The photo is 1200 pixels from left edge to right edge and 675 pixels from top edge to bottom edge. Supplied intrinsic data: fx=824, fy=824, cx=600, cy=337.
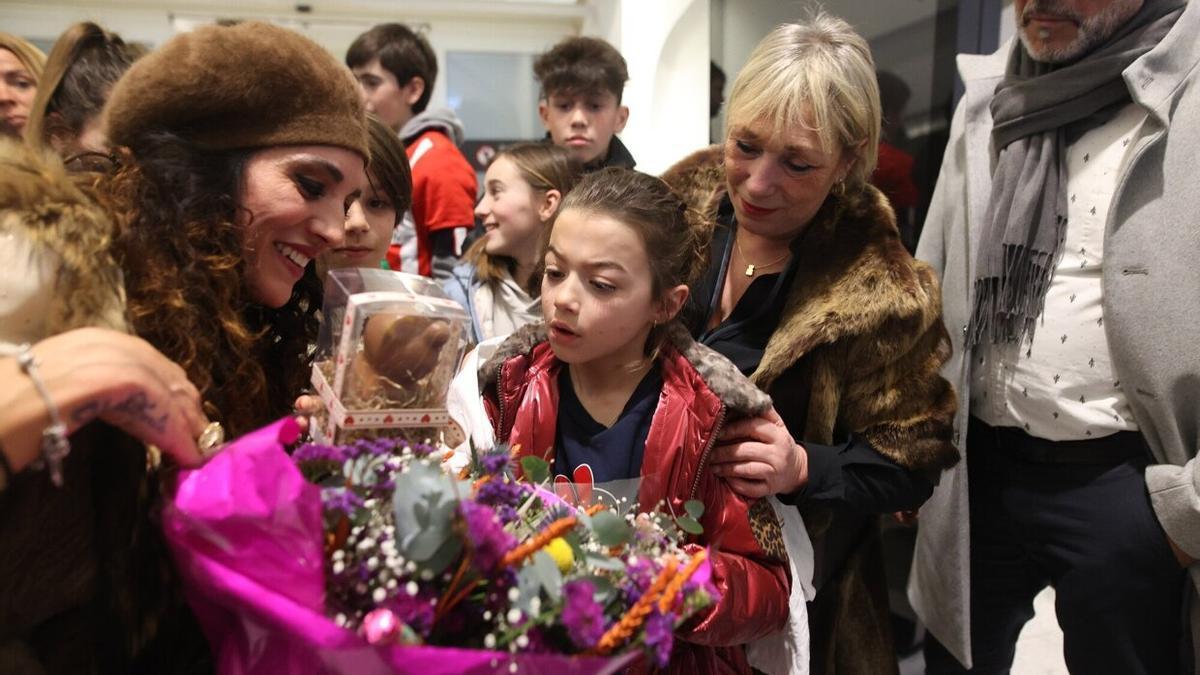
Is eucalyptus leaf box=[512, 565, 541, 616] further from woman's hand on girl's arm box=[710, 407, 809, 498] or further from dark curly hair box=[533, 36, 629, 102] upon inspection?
dark curly hair box=[533, 36, 629, 102]

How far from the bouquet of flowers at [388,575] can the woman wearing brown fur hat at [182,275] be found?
122mm

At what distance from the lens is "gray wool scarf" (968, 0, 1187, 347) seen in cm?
181

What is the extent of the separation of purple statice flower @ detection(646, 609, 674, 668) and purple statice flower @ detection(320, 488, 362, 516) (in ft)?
1.08

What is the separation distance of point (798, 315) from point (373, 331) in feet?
3.19

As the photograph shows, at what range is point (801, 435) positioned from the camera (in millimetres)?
1731

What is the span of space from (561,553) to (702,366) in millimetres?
643

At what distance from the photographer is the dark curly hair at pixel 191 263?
3.60 ft

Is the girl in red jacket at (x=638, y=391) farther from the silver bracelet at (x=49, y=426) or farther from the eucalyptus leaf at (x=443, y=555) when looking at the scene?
the silver bracelet at (x=49, y=426)

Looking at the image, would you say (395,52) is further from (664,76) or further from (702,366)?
(702,366)

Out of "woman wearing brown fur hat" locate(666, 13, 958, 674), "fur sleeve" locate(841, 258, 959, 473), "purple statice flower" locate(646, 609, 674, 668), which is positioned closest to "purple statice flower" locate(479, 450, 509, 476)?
"purple statice flower" locate(646, 609, 674, 668)

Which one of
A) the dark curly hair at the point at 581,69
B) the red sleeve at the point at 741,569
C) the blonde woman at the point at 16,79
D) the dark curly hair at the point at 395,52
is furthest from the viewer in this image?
the dark curly hair at the point at 395,52

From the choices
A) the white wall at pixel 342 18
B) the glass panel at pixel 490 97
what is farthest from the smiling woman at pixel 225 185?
the glass panel at pixel 490 97

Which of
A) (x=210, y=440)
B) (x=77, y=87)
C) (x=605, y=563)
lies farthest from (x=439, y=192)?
(x=605, y=563)

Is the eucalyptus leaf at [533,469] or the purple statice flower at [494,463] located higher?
the purple statice flower at [494,463]
